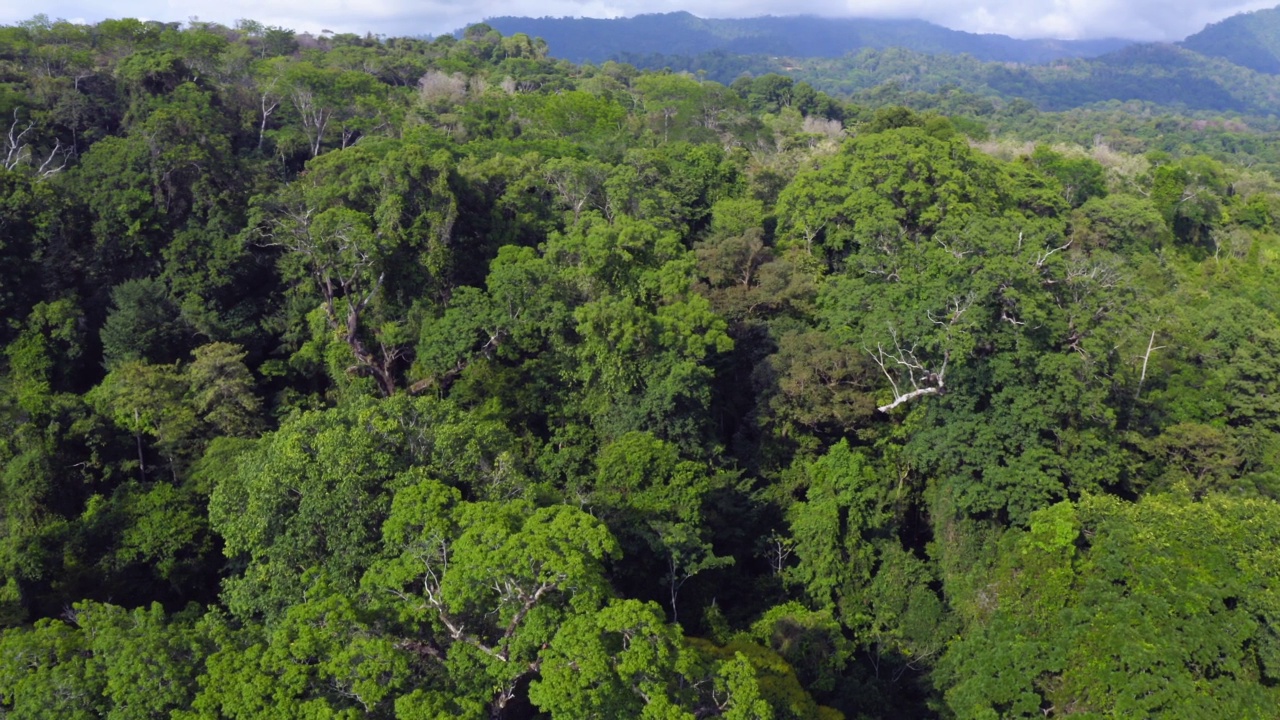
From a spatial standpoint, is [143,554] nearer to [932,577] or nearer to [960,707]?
[960,707]

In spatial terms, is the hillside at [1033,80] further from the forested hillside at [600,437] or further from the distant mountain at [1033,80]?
the forested hillside at [600,437]

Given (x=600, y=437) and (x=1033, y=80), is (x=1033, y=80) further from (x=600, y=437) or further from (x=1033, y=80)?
(x=600, y=437)

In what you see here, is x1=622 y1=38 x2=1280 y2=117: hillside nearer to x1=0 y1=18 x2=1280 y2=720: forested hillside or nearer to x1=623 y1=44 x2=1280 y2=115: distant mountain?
x1=623 y1=44 x2=1280 y2=115: distant mountain

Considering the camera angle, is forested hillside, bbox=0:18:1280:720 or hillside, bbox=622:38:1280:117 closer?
forested hillside, bbox=0:18:1280:720

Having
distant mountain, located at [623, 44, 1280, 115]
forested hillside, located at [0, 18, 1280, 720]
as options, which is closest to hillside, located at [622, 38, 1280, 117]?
distant mountain, located at [623, 44, 1280, 115]

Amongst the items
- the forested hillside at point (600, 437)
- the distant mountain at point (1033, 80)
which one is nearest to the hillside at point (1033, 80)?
the distant mountain at point (1033, 80)

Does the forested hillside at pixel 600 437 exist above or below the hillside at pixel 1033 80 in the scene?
below

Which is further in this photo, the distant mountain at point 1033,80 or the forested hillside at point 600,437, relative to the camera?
the distant mountain at point 1033,80

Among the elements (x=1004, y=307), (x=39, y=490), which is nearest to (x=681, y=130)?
(x=1004, y=307)
